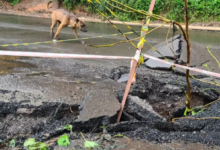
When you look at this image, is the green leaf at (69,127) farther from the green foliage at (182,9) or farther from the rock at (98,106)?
the green foliage at (182,9)

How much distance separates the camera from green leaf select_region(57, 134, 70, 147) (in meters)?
1.98

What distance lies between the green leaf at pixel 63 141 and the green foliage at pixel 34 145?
0.40 feet

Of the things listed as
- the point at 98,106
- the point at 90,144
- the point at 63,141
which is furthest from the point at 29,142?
the point at 98,106

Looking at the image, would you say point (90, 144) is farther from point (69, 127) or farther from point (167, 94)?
point (167, 94)

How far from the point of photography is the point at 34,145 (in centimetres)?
196

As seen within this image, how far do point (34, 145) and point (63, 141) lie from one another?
24cm

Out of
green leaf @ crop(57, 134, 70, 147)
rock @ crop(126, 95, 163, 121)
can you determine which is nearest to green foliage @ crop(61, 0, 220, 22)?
rock @ crop(126, 95, 163, 121)

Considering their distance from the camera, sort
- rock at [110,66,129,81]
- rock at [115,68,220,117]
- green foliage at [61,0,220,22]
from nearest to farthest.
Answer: rock at [115,68,220,117]
rock at [110,66,129,81]
green foliage at [61,0,220,22]

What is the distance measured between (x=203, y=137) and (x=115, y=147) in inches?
33.8

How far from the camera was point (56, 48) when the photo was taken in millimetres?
6199

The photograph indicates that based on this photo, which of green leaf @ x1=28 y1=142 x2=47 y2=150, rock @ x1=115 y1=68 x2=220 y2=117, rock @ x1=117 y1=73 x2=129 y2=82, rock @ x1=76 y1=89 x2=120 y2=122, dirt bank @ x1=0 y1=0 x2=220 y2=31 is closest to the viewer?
green leaf @ x1=28 y1=142 x2=47 y2=150

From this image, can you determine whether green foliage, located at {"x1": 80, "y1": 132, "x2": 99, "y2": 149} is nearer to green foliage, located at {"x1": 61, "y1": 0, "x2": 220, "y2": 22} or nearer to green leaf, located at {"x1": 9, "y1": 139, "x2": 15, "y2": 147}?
green leaf, located at {"x1": 9, "y1": 139, "x2": 15, "y2": 147}

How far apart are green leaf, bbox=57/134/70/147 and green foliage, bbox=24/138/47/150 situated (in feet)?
0.40

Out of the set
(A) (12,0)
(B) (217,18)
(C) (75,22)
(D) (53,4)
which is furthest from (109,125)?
(A) (12,0)
